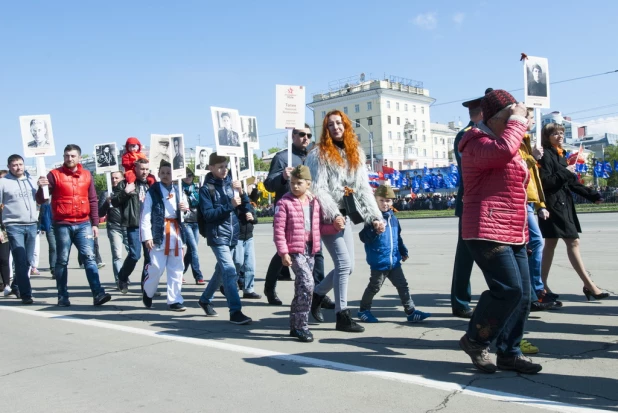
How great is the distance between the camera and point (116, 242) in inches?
402

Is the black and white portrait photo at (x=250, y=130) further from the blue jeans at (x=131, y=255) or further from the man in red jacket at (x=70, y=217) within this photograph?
the man in red jacket at (x=70, y=217)

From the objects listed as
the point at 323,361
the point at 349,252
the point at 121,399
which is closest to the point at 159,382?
the point at 121,399

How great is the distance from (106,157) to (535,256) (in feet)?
23.9

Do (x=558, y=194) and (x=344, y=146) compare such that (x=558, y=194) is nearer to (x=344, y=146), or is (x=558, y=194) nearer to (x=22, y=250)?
(x=344, y=146)

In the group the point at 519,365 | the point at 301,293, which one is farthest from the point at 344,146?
the point at 519,365

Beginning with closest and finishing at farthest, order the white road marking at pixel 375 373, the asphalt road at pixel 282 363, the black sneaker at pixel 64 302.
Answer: the white road marking at pixel 375 373 < the asphalt road at pixel 282 363 < the black sneaker at pixel 64 302

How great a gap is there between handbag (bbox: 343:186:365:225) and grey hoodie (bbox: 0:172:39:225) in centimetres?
503

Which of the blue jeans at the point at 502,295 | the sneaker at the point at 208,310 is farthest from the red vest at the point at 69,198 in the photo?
the blue jeans at the point at 502,295

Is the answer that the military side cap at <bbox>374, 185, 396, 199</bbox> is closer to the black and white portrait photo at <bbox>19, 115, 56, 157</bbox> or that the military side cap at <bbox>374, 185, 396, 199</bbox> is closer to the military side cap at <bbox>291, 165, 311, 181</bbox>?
the military side cap at <bbox>291, 165, 311, 181</bbox>

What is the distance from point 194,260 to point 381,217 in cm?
476

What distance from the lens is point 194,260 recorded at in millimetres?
10109

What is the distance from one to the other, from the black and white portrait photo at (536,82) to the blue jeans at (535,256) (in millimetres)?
1151

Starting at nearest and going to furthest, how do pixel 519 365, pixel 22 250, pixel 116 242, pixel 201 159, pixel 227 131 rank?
pixel 519 365, pixel 227 131, pixel 22 250, pixel 116 242, pixel 201 159

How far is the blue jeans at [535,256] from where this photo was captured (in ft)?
21.5
